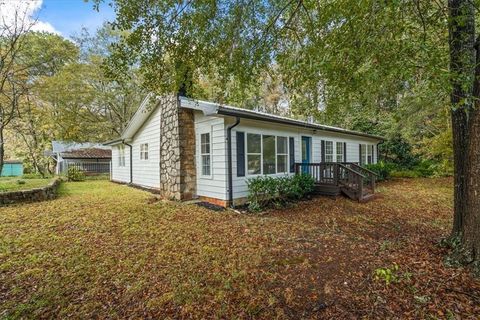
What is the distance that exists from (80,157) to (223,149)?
1913cm

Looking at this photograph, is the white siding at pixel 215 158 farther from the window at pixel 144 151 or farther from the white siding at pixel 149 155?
the window at pixel 144 151

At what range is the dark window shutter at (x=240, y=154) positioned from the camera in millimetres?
7633

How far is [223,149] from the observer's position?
7.42 metres

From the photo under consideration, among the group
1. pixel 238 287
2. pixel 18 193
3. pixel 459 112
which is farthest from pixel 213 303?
pixel 18 193

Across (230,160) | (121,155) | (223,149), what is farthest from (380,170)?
(121,155)

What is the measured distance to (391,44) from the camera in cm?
315

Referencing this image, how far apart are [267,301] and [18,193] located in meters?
9.63

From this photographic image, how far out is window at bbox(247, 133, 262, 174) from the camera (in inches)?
316

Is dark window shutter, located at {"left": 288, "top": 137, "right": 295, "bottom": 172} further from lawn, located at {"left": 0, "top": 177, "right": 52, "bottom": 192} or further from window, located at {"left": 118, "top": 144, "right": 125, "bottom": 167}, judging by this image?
window, located at {"left": 118, "top": 144, "right": 125, "bottom": 167}

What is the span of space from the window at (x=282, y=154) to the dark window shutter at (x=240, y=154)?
71.3 inches

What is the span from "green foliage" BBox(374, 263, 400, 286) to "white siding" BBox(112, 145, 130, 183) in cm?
1404

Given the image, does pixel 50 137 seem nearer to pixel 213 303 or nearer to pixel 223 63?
pixel 223 63

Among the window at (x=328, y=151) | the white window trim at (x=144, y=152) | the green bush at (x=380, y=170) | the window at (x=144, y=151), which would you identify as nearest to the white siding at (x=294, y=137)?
the window at (x=328, y=151)

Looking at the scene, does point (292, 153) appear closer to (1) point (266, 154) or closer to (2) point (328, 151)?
(1) point (266, 154)
